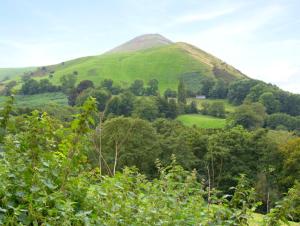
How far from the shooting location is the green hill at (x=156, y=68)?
16088 centimetres

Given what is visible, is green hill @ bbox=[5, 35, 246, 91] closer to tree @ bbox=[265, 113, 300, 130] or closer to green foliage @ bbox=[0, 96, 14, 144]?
tree @ bbox=[265, 113, 300, 130]

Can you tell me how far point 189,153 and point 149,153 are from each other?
6.29 meters

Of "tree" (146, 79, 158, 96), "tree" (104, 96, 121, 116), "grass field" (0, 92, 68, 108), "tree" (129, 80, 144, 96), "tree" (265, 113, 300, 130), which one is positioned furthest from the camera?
"tree" (129, 80, 144, 96)

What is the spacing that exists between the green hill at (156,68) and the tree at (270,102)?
39.4 meters

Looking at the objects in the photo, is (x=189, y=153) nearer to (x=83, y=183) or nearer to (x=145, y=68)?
(x=83, y=183)

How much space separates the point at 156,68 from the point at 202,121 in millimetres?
72894

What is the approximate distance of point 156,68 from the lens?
171500 millimetres

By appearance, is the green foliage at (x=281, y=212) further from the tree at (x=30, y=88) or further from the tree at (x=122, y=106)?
the tree at (x=30, y=88)

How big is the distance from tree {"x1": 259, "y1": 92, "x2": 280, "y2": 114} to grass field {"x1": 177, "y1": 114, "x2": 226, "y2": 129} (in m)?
21.0

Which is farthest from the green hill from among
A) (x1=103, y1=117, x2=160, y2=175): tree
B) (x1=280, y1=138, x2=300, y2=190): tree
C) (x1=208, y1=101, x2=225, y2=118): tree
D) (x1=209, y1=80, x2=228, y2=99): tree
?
(x1=280, y1=138, x2=300, y2=190): tree

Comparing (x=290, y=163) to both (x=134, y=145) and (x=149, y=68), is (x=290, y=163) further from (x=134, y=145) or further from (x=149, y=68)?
(x=149, y=68)

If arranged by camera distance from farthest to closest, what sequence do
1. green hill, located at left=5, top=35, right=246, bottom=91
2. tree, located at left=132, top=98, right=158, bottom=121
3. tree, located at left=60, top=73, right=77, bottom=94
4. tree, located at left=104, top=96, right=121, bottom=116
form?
green hill, located at left=5, top=35, right=246, bottom=91 < tree, located at left=60, top=73, right=77, bottom=94 < tree, located at left=104, top=96, right=121, bottom=116 < tree, located at left=132, top=98, right=158, bottom=121

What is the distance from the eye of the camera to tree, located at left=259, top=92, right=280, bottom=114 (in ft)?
394

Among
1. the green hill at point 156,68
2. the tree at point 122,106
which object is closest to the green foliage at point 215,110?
the tree at point 122,106
